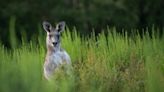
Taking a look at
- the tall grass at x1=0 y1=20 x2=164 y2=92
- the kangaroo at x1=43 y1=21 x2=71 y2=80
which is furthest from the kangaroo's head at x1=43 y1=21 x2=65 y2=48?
the tall grass at x1=0 y1=20 x2=164 y2=92

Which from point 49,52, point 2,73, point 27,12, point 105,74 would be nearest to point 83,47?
point 49,52

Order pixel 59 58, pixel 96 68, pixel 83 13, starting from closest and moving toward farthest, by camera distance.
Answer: pixel 96 68 < pixel 59 58 < pixel 83 13

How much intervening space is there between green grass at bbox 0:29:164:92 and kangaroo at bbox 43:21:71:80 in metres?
0.11

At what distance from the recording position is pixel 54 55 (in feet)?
23.2

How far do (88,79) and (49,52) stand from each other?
4.29 feet

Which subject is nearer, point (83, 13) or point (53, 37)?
point (53, 37)

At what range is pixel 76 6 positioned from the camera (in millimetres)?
22641

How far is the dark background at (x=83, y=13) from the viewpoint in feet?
67.1

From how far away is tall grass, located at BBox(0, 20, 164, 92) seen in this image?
4648 mm

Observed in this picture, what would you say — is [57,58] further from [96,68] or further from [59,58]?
[96,68]

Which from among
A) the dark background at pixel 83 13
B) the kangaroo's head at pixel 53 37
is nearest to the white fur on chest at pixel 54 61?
the kangaroo's head at pixel 53 37

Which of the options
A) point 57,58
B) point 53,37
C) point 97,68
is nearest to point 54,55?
point 57,58

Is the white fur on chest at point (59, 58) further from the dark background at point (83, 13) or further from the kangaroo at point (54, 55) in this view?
the dark background at point (83, 13)

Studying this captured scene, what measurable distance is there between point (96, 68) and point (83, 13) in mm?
14488
